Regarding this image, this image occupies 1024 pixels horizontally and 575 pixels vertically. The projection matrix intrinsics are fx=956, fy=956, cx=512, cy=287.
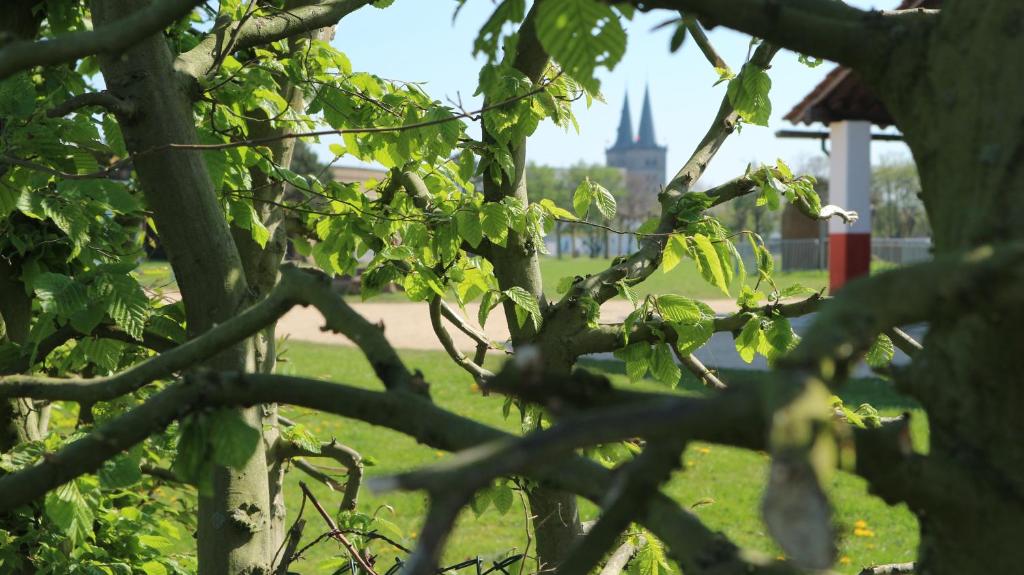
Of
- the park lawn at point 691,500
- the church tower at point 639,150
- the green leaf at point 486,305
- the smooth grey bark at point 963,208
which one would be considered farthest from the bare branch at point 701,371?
the church tower at point 639,150

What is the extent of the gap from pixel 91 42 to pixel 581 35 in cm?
69

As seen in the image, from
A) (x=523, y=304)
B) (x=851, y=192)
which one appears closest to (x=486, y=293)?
(x=523, y=304)

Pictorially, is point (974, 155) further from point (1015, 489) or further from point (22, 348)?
point (22, 348)

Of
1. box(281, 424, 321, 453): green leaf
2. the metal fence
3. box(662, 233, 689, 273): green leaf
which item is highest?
box(662, 233, 689, 273): green leaf

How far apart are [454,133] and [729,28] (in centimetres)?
176

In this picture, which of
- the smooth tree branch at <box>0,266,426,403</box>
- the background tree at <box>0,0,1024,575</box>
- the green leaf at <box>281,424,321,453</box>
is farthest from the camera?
the green leaf at <box>281,424,321,453</box>

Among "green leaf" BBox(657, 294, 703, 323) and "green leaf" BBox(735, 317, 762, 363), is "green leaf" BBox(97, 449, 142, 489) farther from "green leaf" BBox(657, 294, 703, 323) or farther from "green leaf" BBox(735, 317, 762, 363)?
"green leaf" BBox(735, 317, 762, 363)

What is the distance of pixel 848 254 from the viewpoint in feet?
46.6

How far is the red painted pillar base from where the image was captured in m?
14.2

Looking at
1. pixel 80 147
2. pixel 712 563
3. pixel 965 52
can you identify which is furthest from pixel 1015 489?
pixel 80 147

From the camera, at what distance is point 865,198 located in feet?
46.9

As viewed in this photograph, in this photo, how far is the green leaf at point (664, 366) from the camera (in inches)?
117

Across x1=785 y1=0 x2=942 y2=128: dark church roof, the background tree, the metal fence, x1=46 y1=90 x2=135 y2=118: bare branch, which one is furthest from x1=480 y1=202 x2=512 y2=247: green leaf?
the metal fence

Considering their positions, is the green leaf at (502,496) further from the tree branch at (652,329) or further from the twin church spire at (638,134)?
the twin church spire at (638,134)
